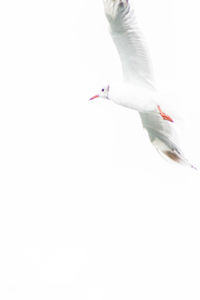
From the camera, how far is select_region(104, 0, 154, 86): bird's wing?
4.79 m

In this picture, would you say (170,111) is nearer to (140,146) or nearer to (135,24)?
(135,24)

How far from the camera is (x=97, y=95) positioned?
17.3ft

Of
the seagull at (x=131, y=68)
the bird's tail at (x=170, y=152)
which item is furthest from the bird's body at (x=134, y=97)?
the bird's tail at (x=170, y=152)

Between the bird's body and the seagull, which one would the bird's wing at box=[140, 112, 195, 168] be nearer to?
the seagull

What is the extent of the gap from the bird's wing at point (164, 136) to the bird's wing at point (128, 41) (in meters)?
0.54

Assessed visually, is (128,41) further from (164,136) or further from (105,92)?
(164,136)

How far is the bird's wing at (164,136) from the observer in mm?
5664

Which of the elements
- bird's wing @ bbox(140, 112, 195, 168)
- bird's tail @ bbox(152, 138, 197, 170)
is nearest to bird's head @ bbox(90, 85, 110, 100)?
bird's wing @ bbox(140, 112, 195, 168)

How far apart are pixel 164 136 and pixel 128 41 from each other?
3.63 ft

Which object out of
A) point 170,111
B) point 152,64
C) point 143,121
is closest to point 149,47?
point 152,64

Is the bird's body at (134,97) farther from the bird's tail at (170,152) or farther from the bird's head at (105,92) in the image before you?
→ the bird's tail at (170,152)

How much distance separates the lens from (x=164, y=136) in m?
5.74

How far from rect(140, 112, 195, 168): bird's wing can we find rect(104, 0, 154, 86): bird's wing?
54 centimetres

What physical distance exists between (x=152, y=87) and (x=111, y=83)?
31 centimetres
